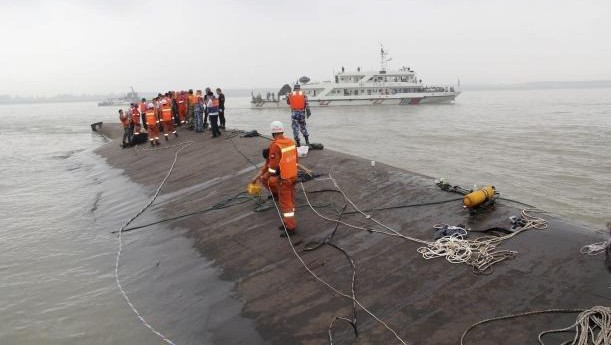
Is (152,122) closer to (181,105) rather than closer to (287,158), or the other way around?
(181,105)

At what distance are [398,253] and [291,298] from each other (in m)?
1.62

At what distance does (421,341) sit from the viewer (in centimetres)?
430

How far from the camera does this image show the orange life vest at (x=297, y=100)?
12.3 m

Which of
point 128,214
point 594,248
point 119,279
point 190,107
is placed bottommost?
point 119,279

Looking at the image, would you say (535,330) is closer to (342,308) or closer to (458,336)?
(458,336)

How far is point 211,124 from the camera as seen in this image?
1736 cm

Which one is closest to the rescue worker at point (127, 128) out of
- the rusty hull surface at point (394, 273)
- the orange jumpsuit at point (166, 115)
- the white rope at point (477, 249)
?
the orange jumpsuit at point (166, 115)

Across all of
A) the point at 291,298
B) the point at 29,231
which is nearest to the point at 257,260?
the point at 291,298

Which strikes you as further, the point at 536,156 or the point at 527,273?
the point at 536,156

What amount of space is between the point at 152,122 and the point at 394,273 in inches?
595

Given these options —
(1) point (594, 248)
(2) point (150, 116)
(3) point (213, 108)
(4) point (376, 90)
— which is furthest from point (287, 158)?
(4) point (376, 90)

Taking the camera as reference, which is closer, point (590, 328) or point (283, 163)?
point (590, 328)

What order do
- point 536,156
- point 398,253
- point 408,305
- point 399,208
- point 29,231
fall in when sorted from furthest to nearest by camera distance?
point 536,156 → point 29,231 → point 399,208 → point 398,253 → point 408,305

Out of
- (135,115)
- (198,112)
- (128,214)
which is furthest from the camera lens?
(135,115)
